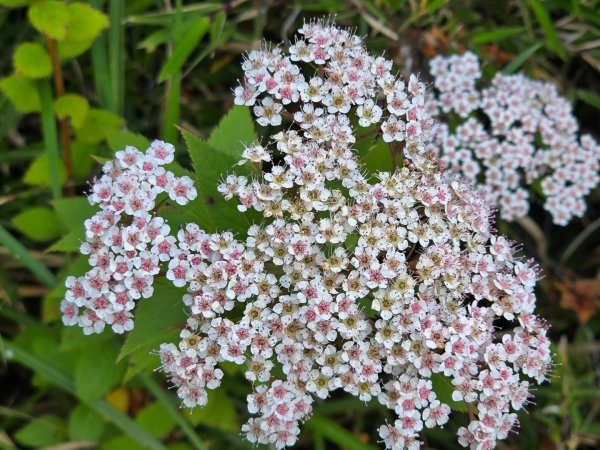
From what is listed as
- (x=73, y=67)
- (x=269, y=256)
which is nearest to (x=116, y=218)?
(x=269, y=256)

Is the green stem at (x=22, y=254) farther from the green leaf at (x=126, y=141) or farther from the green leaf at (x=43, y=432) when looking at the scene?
the green leaf at (x=43, y=432)

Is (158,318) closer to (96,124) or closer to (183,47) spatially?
(96,124)

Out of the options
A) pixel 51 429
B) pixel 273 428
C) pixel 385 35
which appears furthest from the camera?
pixel 385 35

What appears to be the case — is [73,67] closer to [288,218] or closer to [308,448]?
[288,218]

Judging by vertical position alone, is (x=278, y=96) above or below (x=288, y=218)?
above

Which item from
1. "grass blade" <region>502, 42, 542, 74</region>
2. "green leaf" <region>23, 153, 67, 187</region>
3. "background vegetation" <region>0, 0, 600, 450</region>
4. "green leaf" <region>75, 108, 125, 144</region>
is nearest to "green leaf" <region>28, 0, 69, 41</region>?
"background vegetation" <region>0, 0, 600, 450</region>

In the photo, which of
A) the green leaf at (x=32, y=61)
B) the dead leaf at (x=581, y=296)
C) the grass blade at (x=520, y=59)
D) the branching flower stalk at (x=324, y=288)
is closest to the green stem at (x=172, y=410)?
the branching flower stalk at (x=324, y=288)
